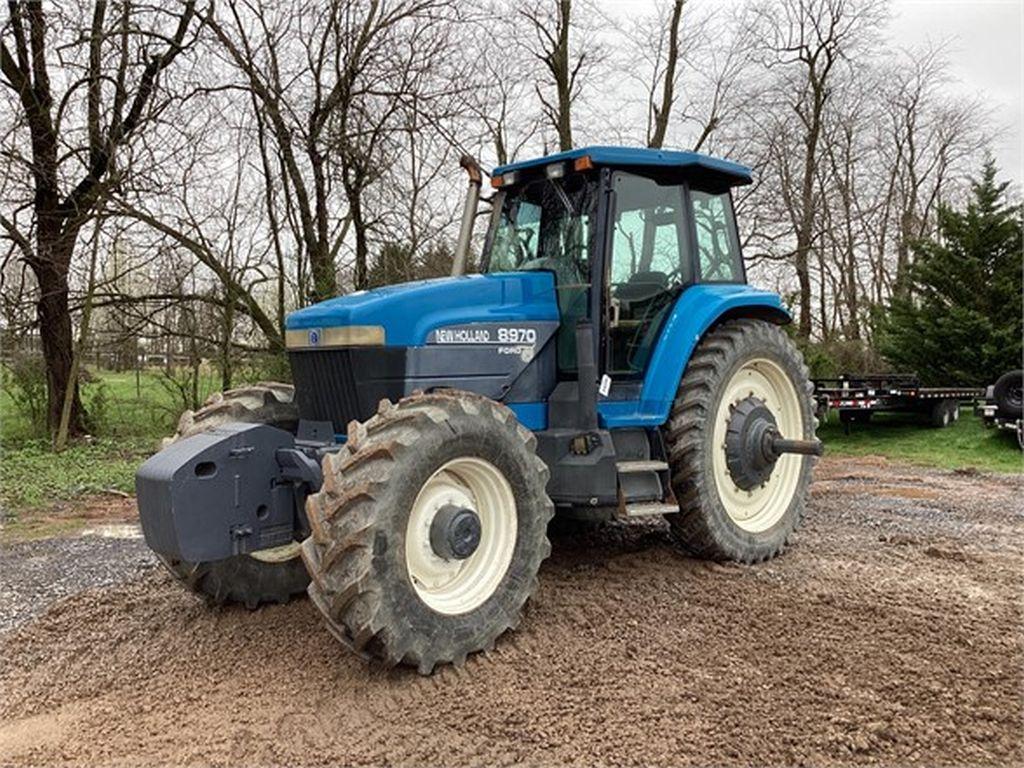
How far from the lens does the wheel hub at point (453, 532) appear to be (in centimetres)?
356

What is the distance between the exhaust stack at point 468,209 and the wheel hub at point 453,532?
72.7 inches

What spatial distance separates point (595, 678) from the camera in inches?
133

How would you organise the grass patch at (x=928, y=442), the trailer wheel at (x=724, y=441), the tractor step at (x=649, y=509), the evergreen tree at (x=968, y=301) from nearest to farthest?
1. the tractor step at (x=649, y=509)
2. the trailer wheel at (x=724, y=441)
3. the grass patch at (x=928, y=442)
4. the evergreen tree at (x=968, y=301)

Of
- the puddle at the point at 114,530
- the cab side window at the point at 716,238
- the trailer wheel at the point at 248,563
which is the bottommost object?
the puddle at the point at 114,530

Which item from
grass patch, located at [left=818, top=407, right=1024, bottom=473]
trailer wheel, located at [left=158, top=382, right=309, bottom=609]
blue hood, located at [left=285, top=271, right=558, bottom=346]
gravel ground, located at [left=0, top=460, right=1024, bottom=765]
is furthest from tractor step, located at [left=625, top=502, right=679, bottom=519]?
grass patch, located at [left=818, top=407, right=1024, bottom=473]

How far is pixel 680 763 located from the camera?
2.74 meters

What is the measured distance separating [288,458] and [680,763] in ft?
6.79

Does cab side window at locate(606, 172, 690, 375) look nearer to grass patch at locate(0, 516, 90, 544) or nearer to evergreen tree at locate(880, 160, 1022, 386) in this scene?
grass patch at locate(0, 516, 90, 544)

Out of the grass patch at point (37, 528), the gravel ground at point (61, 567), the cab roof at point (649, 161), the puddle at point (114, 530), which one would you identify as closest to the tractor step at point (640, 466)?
the cab roof at point (649, 161)

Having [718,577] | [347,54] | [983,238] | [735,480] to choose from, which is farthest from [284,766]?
[983,238]

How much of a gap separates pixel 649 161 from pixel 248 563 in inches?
120

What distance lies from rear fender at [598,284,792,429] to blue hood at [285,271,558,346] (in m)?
0.61

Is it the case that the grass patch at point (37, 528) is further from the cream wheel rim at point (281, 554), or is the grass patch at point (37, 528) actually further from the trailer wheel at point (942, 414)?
the trailer wheel at point (942, 414)

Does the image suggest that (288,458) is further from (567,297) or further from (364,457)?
(567,297)
